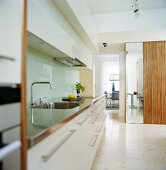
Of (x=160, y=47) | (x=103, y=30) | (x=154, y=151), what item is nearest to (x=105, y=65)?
(x=160, y=47)

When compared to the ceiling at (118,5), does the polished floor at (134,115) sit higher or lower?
lower

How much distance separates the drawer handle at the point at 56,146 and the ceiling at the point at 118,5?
3.28 meters

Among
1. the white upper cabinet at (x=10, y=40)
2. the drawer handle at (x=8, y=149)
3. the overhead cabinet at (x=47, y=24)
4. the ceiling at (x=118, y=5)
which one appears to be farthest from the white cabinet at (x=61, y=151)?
the ceiling at (x=118, y=5)

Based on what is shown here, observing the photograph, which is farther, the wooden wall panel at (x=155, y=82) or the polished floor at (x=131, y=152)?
the wooden wall panel at (x=155, y=82)

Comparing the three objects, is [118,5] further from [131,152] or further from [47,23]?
[131,152]

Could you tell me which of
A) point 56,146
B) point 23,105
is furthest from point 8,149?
point 56,146

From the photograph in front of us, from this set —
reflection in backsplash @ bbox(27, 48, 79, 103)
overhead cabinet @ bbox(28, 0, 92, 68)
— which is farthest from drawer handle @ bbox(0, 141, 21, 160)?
reflection in backsplash @ bbox(27, 48, 79, 103)

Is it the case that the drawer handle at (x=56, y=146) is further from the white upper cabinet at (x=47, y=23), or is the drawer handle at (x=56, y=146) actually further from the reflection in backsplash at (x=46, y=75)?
the reflection in backsplash at (x=46, y=75)

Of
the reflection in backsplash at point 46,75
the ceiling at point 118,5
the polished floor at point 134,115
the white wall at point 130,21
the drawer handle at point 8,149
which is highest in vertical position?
the ceiling at point 118,5

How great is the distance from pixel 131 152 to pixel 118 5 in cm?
306

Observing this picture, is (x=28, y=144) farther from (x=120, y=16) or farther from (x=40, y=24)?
(x=120, y=16)

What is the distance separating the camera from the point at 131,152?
303 cm

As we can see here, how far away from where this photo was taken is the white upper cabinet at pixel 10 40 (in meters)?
0.82

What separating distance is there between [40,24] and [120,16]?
134 inches
